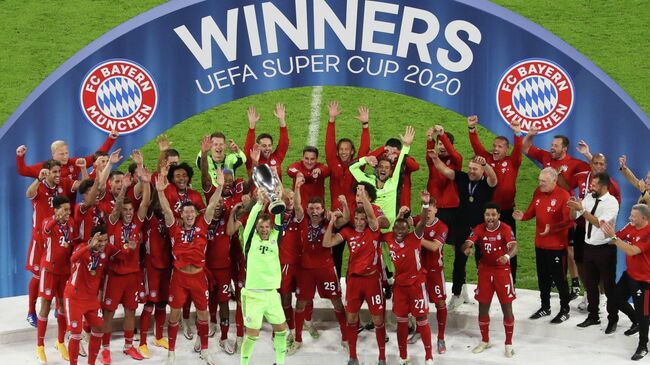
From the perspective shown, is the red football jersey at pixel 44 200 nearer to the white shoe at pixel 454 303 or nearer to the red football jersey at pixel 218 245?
the red football jersey at pixel 218 245

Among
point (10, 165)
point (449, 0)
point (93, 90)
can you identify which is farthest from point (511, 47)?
point (10, 165)

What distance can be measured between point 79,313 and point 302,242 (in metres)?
2.34

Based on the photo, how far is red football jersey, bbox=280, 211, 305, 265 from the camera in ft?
38.4

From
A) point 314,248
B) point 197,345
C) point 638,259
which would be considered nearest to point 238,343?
point 197,345

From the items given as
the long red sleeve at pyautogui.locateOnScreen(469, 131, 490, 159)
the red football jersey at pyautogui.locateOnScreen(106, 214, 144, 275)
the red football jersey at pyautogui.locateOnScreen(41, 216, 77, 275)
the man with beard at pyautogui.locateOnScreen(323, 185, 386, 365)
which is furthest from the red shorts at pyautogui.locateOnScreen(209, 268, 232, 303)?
the long red sleeve at pyautogui.locateOnScreen(469, 131, 490, 159)

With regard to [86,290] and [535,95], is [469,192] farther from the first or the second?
[86,290]

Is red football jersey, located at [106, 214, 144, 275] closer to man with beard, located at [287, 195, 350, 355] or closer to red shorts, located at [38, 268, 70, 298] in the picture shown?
red shorts, located at [38, 268, 70, 298]

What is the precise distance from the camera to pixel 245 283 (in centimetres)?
1116

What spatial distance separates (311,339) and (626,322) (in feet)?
10.8

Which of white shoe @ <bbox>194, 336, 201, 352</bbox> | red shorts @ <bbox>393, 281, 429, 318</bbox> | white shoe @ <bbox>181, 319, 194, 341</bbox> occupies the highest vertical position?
red shorts @ <bbox>393, 281, 429, 318</bbox>

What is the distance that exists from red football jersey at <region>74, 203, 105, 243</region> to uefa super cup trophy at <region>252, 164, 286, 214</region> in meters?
1.74

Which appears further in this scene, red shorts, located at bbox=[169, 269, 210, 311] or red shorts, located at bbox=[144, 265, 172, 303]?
red shorts, located at bbox=[144, 265, 172, 303]

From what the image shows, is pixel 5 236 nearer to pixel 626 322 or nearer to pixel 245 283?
pixel 245 283

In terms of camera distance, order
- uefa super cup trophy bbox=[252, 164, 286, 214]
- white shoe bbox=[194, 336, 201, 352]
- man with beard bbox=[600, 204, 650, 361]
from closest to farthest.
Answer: uefa super cup trophy bbox=[252, 164, 286, 214] → man with beard bbox=[600, 204, 650, 361] → white shoe bbox=[194, 336, 201, 352]
